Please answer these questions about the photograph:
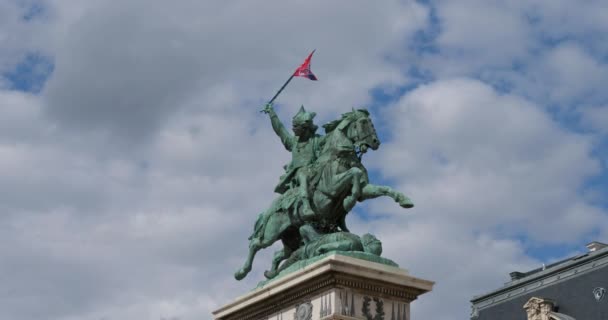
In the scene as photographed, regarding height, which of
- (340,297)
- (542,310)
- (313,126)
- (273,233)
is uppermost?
(542,310)

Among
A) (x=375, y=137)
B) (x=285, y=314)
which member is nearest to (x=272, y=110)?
(x=375, y=137)

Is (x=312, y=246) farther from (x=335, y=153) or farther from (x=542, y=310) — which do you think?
(x=542, y=310)

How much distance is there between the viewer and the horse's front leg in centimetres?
2741

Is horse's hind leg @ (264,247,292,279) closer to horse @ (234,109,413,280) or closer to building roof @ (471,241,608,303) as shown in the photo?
horse @ (234,109,413,280)

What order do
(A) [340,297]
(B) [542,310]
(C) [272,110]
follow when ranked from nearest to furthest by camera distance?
(A) [340,297] → (C) [272,110] → (B) [542,310]

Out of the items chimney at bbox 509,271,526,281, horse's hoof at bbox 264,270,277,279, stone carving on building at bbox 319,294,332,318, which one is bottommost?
stone carving on building at bbox 319,294,332,318

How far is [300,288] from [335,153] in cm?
312

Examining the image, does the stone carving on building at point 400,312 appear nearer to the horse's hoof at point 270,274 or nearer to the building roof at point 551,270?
the horse's hoof at point 270,274

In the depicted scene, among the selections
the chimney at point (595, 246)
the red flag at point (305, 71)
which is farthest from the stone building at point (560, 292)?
the red flag at point (305, 71)

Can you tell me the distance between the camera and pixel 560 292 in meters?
56.0

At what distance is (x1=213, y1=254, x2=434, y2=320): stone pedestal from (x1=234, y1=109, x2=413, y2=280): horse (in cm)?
148

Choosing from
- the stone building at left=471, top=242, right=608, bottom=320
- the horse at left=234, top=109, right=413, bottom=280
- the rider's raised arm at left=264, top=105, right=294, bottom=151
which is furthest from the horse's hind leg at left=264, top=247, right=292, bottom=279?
the stone building at left=471, top=242, right=608, bottom=320

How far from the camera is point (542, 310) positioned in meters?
55.8

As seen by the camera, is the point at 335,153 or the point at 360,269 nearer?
the point at 360,269
